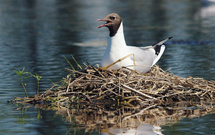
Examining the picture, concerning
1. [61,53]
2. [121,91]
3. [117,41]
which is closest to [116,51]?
[117,41]

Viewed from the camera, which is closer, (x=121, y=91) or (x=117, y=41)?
(x=121, y=91)

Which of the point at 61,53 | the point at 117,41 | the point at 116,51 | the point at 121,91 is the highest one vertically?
the point at 61,53

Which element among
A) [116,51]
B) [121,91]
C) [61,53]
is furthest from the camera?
[61,53]

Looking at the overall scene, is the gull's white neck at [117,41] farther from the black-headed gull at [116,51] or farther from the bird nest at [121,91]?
the bird nest at [121,91]

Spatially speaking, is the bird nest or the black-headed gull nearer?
the bird nest

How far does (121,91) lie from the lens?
8.31 metres

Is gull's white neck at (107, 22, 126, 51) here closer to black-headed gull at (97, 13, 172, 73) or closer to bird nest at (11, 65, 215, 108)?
black-headed gull at (97, 13, 172, 73)

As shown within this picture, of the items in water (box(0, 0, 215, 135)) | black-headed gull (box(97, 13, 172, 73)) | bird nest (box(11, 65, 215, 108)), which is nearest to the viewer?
water (box(0, 0, 215, 135))

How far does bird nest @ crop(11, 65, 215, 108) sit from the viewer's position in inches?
324

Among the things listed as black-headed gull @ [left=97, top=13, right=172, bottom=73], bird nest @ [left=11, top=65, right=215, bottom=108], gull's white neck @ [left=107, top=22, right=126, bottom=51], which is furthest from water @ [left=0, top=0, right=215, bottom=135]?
gull's white neck @ [left=107, top=22, right=126, bottom=51]

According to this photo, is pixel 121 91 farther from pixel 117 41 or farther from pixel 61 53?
pixel 61 53

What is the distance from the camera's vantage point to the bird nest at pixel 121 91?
8.23m

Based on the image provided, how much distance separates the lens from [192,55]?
49.0ft

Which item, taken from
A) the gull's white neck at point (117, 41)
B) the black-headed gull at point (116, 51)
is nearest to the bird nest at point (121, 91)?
the black-headed gull at point (116, 51)
